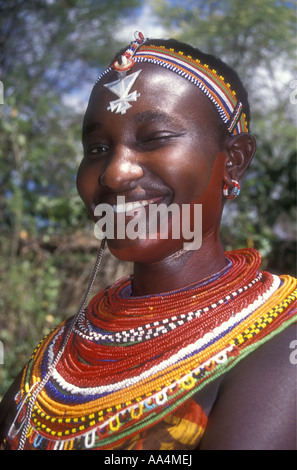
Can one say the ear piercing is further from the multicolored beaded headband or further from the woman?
the multicolored beaded headband

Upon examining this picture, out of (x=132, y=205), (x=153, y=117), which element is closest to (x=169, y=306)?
(x=132, y=205)

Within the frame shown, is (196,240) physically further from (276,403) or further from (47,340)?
(47,340)

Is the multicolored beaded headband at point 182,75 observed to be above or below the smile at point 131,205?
above

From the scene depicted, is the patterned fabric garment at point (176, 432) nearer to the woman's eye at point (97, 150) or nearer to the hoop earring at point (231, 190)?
the hoop earring at point (231, 190)

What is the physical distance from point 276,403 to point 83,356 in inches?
23.3

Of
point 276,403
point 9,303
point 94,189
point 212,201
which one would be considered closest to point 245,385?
point 276,403

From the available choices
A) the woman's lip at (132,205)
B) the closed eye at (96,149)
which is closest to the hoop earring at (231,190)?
the woman's lip at (132,205)

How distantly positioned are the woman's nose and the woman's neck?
0.26 meters

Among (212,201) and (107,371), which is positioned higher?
(212,201)

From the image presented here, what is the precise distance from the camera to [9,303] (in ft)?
14.2

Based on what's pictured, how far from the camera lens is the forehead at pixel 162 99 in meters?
1.27

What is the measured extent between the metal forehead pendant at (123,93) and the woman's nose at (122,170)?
11 centimetres

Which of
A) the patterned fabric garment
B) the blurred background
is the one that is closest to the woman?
the patterned fabric garment

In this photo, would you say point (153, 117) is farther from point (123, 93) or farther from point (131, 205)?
point (131, 205)
